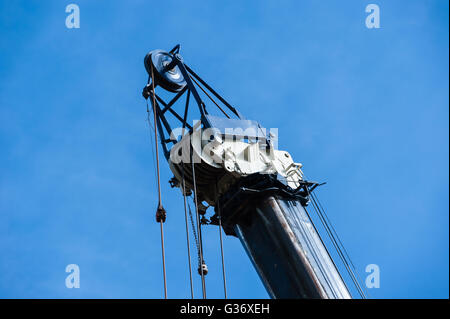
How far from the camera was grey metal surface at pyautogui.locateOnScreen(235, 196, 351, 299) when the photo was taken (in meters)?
17.6

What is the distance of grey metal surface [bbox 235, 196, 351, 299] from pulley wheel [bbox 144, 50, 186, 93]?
24.7 ft

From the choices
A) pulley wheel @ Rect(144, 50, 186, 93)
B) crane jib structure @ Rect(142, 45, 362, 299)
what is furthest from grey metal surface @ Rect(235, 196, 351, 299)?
pulley wheel @ Rect(144, 50, 186, 93)

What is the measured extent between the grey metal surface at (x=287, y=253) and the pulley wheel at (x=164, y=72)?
24.7ft

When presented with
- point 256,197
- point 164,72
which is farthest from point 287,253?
point 164,72

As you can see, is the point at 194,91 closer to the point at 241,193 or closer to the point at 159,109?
the point at 159,109

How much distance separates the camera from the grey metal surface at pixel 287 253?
1759cm

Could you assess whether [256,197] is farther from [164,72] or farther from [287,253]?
[164,72]

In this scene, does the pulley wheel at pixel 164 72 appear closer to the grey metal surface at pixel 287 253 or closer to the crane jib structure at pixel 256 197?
the crane jib structure at pixel 256 197

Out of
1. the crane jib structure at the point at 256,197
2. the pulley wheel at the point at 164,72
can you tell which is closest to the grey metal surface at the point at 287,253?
the crane jib structure at the point at 256,197

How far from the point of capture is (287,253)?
59.4 feet

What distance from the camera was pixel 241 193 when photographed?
64.6 ft

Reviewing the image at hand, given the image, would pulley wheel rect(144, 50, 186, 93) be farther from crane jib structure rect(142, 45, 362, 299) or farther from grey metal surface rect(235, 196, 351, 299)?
grey metal surface rect(235, 196, 351, 299)

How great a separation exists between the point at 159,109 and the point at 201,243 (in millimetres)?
6270
